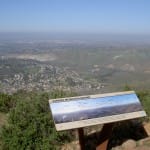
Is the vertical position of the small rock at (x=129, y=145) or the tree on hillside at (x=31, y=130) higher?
the tree on hillside at (x=31, y=130)

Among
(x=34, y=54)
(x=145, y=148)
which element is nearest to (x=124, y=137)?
(x=145, y=148)

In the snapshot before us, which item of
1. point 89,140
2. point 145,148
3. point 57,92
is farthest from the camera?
point 57,92

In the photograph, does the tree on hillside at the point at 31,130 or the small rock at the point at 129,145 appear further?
the small rock at the point at 129,145

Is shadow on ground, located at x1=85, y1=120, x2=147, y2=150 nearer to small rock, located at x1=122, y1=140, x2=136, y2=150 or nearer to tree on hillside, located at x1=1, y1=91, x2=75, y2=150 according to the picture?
A: small rock, located at x1=122, y1=140, x2=136, y2=150

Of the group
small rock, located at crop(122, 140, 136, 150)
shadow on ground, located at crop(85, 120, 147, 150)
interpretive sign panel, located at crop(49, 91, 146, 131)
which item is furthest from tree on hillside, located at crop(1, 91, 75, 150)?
small rock, located at crop(122, 140, 136, 150)

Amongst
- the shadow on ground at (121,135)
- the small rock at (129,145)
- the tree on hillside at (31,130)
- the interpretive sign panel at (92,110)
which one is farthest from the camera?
the shadow on ground at (121,135)

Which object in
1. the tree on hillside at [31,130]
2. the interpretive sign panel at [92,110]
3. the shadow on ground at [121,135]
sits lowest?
the shadow on ground at [121,135]

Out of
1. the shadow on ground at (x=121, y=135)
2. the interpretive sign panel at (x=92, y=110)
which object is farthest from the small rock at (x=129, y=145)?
the interpretive sign panel at (x=92, y=110)

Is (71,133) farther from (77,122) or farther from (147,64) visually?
(147,64)

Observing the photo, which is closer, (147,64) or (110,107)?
(110,107)

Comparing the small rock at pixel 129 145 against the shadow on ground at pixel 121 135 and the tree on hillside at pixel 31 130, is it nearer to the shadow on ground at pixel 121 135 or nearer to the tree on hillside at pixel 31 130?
the shadow on ground at pixel 121 135
